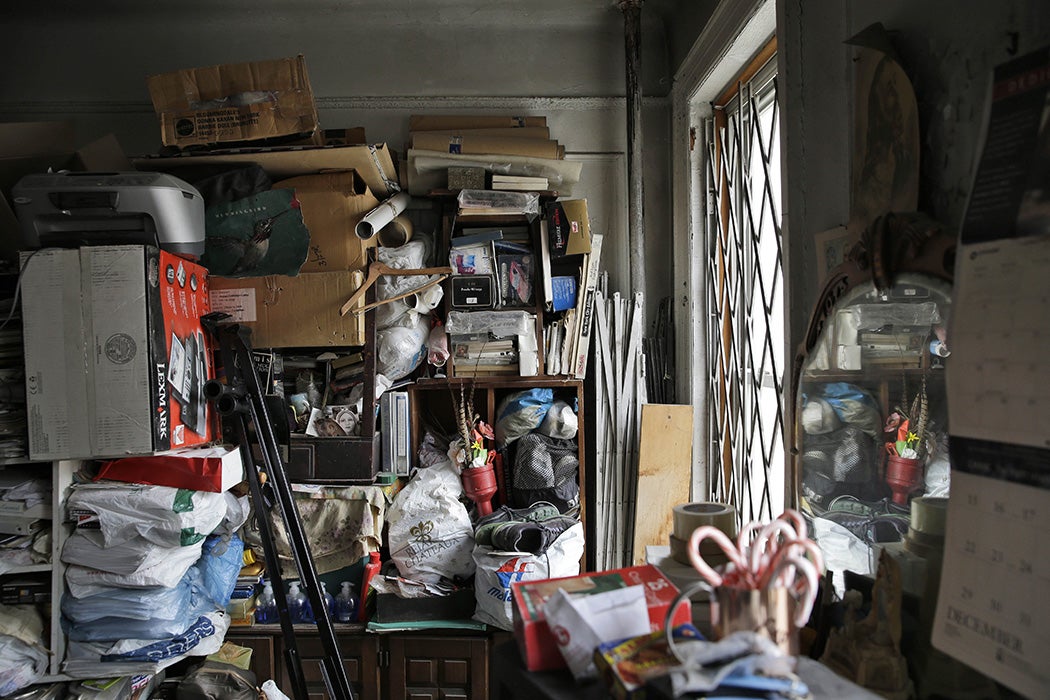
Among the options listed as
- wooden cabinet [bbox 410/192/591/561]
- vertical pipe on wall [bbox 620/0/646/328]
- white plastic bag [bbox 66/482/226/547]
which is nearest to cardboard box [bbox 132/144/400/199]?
wooden cabinet [bbox 410/192/591/561]

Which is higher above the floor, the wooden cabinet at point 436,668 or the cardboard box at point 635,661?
the cardboard box at point 635,661

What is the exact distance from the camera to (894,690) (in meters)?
1.03

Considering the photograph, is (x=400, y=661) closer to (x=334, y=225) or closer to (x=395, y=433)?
(x=395, y=433)

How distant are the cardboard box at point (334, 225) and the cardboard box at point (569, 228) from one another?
86cm

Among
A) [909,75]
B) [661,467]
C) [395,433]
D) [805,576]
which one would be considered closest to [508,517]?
[395,433]

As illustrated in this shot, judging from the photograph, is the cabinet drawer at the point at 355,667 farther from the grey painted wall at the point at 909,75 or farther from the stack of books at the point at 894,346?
the stack of books at the point at 894,346

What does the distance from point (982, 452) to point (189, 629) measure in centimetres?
249

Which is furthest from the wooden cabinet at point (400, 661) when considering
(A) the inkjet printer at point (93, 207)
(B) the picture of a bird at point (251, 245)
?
(A) the inkjet printer at point (93, 207)

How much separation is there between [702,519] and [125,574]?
1.91 metres

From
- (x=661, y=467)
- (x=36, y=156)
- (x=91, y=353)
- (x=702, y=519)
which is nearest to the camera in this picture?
(x=702, y=519)

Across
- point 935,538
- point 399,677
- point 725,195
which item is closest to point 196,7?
point 725,195

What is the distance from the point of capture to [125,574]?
2244 mm

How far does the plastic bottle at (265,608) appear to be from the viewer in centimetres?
295

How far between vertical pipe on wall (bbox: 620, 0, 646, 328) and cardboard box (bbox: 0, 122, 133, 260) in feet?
7.46
